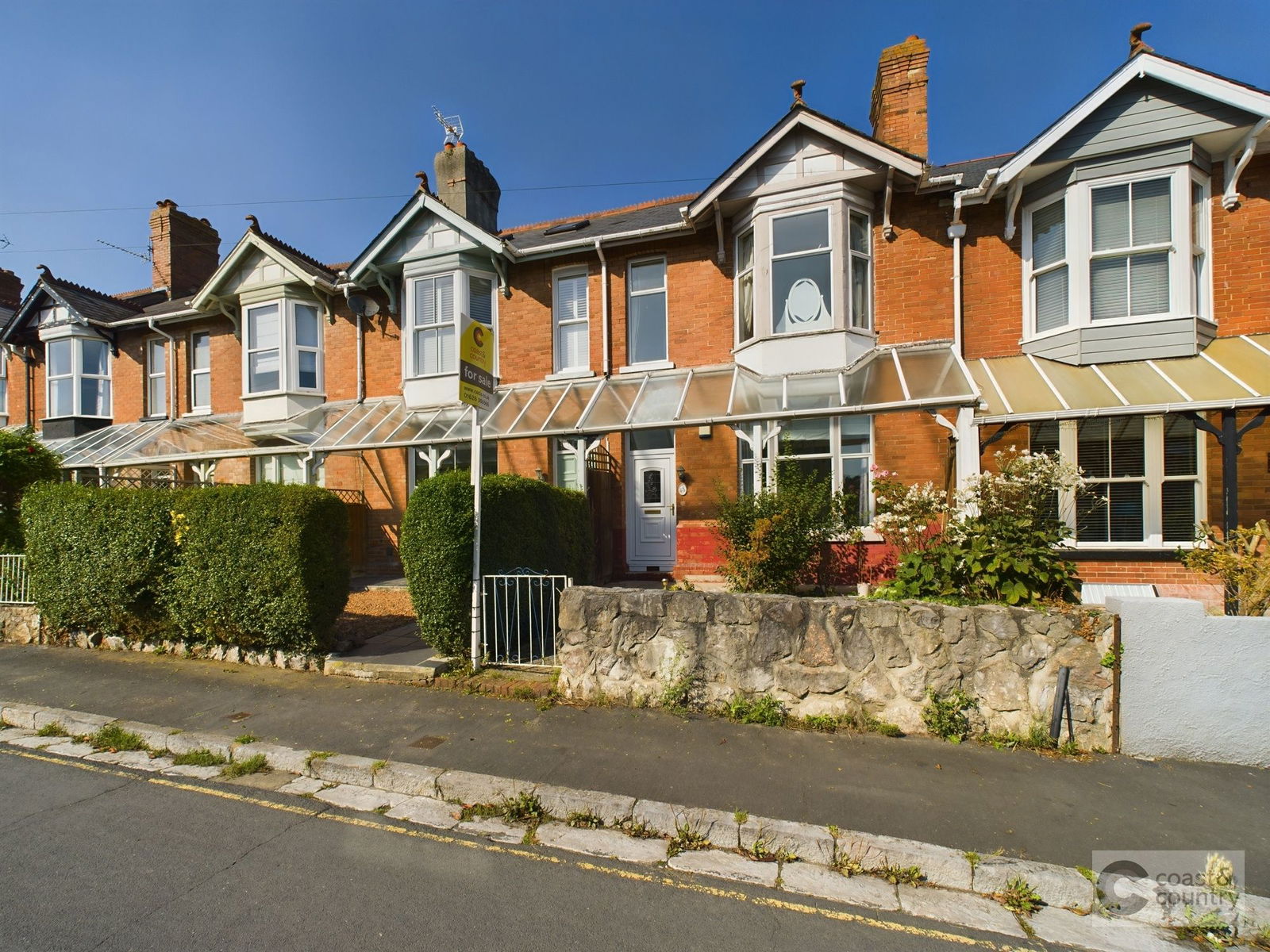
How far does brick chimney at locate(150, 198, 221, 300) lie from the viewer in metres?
18.2

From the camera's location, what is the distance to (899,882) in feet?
11.2

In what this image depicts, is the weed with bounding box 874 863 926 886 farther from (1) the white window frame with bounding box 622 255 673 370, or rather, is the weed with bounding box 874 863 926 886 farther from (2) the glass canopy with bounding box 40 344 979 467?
(1) the white window frame with bounding box 622 255 673 370

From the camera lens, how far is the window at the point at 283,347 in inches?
553

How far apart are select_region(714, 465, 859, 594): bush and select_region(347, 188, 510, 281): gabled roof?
7.45 meters

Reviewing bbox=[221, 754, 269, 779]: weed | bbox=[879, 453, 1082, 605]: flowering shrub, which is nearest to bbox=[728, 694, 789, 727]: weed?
bbox=[879, 453, 1082, 605]: flowering shrub

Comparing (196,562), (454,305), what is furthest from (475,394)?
(454,305)

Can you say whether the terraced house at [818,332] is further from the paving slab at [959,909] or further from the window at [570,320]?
the paving slab at [959,909]

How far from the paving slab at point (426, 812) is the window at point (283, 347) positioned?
1235 centimetres

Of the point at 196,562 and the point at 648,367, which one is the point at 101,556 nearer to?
the point at 196,562

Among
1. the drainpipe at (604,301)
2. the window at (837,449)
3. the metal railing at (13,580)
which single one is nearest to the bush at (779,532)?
the window at (837,449)

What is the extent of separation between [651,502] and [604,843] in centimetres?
825

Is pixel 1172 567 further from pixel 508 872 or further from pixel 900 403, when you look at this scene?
pixel 508 872

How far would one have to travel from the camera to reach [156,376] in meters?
16.6

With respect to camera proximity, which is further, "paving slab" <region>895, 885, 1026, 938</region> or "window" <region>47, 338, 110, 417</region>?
"window" <region>47, 338, 110, 417</region>
